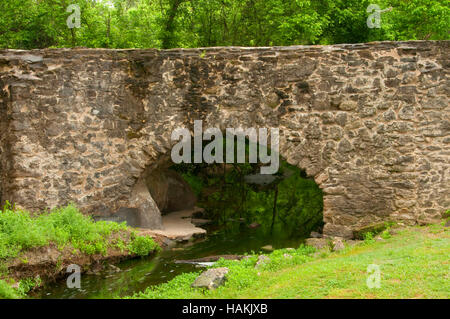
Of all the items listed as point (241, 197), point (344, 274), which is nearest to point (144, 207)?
point (241, 197)

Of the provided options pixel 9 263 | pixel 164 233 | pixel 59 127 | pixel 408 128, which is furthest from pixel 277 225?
pixel 9 263

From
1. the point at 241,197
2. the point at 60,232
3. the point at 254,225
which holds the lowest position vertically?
the point at 254,225

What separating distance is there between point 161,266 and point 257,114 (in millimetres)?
3101

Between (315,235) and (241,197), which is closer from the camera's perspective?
(315,235)

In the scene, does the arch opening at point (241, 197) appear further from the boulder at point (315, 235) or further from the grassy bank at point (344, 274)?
the grassy bank at point (344, 274)

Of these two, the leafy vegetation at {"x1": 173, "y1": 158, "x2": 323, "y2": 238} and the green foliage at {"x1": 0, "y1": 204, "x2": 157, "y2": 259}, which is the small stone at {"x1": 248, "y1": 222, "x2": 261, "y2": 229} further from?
the green foliage at {"x1": 0, "y1": 204, "x2": 157, "y2": 259}

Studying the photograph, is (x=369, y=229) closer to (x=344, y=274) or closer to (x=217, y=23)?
(x=344, y=274)

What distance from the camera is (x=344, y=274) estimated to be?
21.6ft

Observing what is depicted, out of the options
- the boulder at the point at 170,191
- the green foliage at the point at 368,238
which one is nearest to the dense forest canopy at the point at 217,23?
the boulder at the point at 170,191

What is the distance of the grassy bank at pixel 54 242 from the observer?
793 cm

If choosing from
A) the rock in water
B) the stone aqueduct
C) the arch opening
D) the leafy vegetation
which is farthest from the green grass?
the leafy vegetation

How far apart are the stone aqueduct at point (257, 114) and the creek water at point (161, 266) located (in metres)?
1.51

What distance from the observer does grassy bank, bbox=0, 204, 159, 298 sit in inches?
312

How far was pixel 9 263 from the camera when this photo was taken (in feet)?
25.8
